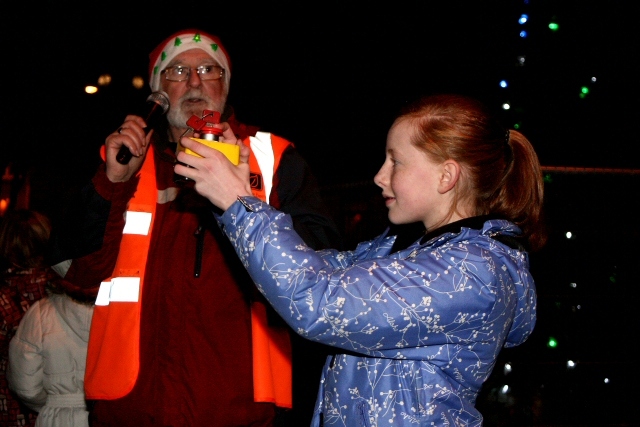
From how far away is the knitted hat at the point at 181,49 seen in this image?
2.49 metres

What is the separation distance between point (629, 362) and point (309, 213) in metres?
1.61

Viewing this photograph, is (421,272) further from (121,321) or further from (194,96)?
(194,96)

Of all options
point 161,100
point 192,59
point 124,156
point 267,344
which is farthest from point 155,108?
point 267,344

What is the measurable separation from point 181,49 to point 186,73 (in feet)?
0.40

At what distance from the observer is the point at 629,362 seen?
2.54 meters

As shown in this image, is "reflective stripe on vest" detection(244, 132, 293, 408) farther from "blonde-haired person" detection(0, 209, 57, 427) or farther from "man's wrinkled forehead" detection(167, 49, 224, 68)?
"blonde-haired person" detection(0, 209, 57, 427)

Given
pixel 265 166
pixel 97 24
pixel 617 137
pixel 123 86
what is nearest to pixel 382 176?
pixel 265 166

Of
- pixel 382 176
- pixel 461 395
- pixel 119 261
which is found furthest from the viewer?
pixel 119 261

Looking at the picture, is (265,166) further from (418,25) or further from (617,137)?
(418,25)

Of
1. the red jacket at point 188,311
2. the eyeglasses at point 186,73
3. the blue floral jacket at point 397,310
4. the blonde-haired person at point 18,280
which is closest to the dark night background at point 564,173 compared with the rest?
the red jacket at point 188,311

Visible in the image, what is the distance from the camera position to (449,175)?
1.43 metres

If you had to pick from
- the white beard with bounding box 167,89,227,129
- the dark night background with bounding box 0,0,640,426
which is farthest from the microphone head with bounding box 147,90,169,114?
the dark night background with bounding box 0,0,640,426

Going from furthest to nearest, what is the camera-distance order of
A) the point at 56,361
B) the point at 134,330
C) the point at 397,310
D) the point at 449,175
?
1. the point at 56,361
2. the point at 134,330
3. the point at 449,175
4. the point at 397,310

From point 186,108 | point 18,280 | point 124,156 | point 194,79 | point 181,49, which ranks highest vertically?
point 181,49
